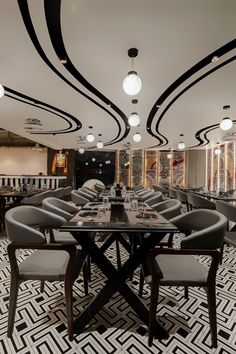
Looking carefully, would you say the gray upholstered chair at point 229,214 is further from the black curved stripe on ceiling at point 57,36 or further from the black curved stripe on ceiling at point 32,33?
the black curved stripe on ceiling at point 32,33

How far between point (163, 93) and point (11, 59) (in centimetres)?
263

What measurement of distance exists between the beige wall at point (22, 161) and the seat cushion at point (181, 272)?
1333cm

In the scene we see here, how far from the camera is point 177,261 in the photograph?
6.52ft

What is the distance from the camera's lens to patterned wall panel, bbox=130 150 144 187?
1377cm

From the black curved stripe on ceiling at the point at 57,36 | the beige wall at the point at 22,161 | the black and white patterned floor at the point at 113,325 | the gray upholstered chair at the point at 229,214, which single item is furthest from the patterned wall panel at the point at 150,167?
the black and white patterned floor at the point at 113,325

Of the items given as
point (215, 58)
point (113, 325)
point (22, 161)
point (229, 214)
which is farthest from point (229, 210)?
point (22, 161)

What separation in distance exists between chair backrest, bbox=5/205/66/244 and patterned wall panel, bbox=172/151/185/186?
1199 cm

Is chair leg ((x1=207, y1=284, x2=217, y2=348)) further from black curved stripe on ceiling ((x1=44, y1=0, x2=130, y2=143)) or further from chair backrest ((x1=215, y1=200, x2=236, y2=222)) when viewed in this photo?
black curved stripe on ceiling ((x1=44, y1=0, x2=130, y2=143))

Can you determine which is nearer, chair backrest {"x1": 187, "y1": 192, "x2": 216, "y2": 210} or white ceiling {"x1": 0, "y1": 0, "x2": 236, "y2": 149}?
white ceiling {"x1": 0, "y1": 0, "x2": 236, "y2": 149}

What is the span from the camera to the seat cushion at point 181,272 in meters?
1.69

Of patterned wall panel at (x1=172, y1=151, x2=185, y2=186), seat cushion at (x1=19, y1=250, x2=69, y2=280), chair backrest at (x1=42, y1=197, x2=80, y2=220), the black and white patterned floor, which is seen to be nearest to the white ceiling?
chair backrest at (x1=42, y1=197, x2=80, y2=220)

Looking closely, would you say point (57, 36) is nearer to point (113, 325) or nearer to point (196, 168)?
point (113, 325)

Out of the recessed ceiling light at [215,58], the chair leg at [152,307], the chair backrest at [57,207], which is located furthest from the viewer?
the recessed ceiling light at [215,58]

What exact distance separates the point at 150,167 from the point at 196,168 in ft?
8.73
